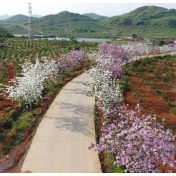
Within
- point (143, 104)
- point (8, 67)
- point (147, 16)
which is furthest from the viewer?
point (147, 16)

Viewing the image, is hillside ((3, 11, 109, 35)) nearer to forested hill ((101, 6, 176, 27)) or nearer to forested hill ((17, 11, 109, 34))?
forested hill ((17, 11, 109, 34))

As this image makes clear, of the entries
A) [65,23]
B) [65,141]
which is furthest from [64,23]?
[65,141]

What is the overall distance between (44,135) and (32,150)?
1.50 meters

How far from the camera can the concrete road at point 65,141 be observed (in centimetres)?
950

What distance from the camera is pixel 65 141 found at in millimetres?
11453

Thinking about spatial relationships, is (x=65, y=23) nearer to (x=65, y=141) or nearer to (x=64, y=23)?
(x=64, y=23)

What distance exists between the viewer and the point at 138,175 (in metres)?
8.23

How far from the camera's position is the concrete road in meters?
9.50

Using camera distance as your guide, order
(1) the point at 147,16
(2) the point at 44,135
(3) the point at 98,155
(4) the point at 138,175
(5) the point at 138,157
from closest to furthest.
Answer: (5) the point at 138,157
(4) the point at 138,175
(3) the point at 98,155
(2) the point at 44,135
(1) the point at 147,16

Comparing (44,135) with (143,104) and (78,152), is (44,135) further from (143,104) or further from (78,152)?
(143,104)

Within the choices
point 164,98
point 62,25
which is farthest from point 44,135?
point 62,25

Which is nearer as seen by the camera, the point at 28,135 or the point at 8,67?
the point at 28,135

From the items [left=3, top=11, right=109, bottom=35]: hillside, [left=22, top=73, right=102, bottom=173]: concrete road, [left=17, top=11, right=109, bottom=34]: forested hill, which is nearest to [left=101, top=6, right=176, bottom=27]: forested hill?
[left=17, top=11, right=109, bottom=34]: forested hill

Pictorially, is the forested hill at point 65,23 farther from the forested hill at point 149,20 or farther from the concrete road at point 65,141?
the concrete road at point 65,141
